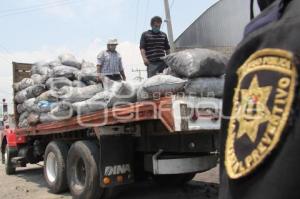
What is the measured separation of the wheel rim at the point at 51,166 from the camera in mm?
7676

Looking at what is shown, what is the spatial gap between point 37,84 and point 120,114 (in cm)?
456

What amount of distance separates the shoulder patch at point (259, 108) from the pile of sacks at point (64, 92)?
4466 mm

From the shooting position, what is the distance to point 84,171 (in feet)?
21.1

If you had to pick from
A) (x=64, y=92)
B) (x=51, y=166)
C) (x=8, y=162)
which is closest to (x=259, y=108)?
(x=64, y=92)

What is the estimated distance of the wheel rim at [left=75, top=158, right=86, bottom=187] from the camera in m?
6.45

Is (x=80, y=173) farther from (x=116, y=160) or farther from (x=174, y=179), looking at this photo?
(x=174, y=179)

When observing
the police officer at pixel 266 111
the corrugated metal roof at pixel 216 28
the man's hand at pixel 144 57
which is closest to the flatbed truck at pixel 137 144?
the man's hand at pixel 144 57

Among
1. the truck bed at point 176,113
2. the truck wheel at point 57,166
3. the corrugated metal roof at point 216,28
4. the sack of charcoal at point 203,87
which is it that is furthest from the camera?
the corrugated metal roof at point 216,28

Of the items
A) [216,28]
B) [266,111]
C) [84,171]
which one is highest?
[216,28]

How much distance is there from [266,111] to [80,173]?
19.6 ft

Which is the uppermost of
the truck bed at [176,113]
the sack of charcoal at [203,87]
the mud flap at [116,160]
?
the sack of charcoal at [203,87]

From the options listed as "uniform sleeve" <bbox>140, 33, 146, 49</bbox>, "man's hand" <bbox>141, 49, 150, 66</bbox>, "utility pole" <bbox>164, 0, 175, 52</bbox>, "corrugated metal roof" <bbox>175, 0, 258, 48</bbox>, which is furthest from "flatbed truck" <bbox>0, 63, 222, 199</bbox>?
"corrugated metal roof" <bbox>175, 0, 258, 48</bbox>

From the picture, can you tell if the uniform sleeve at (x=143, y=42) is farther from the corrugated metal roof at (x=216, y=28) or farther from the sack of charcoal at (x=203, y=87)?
the corrugated metal roof at (x=216, y=28)

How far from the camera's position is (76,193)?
248 inches
